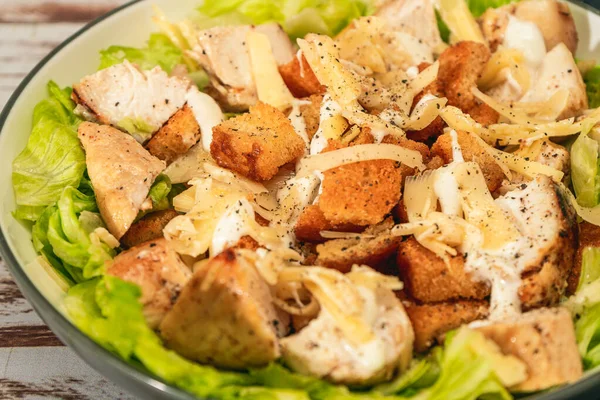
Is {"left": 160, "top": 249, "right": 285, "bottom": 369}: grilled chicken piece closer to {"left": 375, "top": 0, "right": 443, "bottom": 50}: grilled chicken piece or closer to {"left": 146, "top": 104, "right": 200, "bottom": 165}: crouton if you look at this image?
{"left": 146, "top": 104, "right": 200, "bottom": 165}: crouton

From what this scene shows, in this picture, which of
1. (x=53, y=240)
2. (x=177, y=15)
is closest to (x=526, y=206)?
(x=53, y=240)

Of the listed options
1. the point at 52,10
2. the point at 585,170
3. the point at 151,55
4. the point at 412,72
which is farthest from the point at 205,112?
the point at 52,10

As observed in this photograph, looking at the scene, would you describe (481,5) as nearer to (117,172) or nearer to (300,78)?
(300,78)

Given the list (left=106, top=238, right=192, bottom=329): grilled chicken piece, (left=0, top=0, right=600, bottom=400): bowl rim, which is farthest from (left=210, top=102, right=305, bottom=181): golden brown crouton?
(left=0, top=0, right=600, bottom=400): bowl rim

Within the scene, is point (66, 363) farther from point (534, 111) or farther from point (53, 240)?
point (534, 111)

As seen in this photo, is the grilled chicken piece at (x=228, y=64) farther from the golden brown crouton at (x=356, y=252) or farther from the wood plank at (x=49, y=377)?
A: the wood plank at (x=49, y=377)

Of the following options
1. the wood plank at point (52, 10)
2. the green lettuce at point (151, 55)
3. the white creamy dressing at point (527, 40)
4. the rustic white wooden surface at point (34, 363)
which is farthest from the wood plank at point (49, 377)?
the wood plank at point (52, 10)
